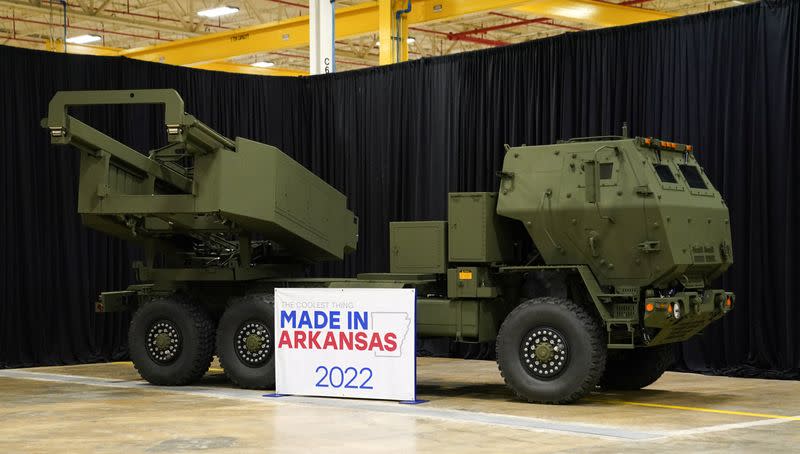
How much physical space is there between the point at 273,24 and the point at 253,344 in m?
13.9

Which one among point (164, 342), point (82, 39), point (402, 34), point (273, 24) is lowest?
point (164, 342)

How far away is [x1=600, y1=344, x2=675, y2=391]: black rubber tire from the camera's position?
41.9ft

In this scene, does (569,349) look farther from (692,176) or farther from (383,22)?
(383,22)

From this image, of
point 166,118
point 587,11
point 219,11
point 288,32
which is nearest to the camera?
point 166,118

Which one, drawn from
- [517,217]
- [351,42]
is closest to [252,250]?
[517,217]

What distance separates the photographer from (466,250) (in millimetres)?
12359

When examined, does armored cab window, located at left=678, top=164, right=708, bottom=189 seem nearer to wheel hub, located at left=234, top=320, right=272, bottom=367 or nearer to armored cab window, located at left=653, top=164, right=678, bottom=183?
armored cab window, located at left=653, top=164, right=678, bottom=183

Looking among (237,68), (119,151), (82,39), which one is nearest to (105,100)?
(119,151)

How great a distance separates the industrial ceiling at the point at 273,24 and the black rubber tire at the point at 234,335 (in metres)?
9.42

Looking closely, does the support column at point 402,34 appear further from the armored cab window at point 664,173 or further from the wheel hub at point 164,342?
the armored cab window at point 664,173

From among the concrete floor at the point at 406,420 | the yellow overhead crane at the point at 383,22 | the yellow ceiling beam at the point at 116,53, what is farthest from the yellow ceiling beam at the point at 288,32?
the concrete floor at the point at 406,420

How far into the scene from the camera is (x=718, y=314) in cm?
1220

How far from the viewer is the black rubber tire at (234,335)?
12.9 meters

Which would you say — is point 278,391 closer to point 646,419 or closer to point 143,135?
point 646,419
